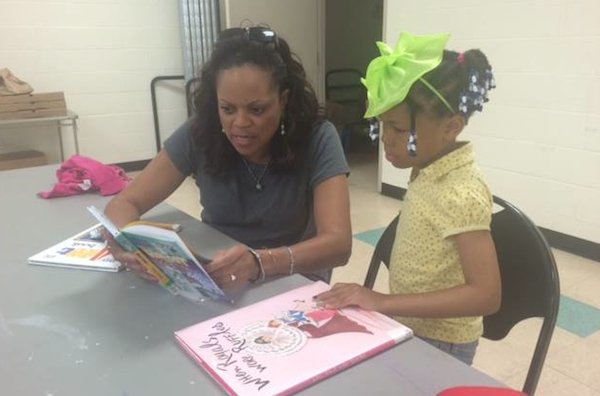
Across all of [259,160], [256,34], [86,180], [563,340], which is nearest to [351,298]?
[259,160]

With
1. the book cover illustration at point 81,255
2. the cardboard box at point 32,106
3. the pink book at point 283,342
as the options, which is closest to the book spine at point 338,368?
the pink book at point 283,342

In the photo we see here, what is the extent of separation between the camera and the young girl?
92 cm

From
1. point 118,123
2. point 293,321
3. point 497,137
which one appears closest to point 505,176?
point 497,137

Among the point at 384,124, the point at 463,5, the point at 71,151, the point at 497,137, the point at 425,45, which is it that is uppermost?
the point at 463,5

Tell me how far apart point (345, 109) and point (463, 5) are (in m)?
3.20

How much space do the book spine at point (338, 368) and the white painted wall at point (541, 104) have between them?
2324mm

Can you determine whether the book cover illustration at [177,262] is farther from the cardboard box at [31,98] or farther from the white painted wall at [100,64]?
the white painted wall at [100,64]

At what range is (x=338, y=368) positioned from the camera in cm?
75

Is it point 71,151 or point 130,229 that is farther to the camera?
point 71,151

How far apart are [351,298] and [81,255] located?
2.20 ft

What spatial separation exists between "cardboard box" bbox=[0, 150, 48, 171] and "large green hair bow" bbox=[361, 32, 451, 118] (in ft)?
11.9

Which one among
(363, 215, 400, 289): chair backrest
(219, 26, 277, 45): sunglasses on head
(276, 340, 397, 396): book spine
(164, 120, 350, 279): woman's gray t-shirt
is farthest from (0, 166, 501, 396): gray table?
(219, 26, 277, 45): sunglasses on head

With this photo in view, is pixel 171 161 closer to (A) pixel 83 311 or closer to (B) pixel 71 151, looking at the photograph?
(A) pixel 83 311

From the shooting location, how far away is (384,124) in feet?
3.44
